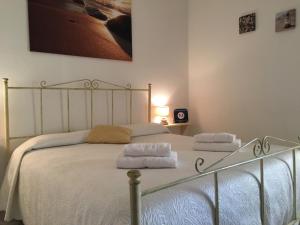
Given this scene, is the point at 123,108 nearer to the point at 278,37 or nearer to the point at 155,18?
the point at 155,18

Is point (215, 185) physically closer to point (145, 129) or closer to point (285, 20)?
point (145, 129)

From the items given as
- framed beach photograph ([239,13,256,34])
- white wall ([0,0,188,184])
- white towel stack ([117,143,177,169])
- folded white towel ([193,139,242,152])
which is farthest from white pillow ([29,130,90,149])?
framed beach photograph ([239,13,256,34])

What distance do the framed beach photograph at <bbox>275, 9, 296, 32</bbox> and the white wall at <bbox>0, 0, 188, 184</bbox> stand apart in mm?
1369

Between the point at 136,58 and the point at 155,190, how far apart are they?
2664mm

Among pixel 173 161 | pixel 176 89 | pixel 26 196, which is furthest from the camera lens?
pixel 176 89

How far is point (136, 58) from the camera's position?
11.6 ft

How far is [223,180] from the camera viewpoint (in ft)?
4.52

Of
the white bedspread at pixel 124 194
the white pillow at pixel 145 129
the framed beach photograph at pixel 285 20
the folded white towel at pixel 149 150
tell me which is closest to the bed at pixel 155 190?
the white bedspread at pixel 124 194

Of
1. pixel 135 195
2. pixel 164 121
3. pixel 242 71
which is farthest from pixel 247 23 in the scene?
pixel 135 195

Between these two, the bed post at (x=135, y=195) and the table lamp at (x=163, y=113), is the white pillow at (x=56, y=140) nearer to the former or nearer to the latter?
the table lamp at (x=163, y=113)

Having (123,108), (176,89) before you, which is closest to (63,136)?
(123,108)

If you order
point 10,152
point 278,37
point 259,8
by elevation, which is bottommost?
point 10,152

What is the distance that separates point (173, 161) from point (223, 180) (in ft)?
1.06

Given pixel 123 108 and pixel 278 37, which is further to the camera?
pixel 123 108
